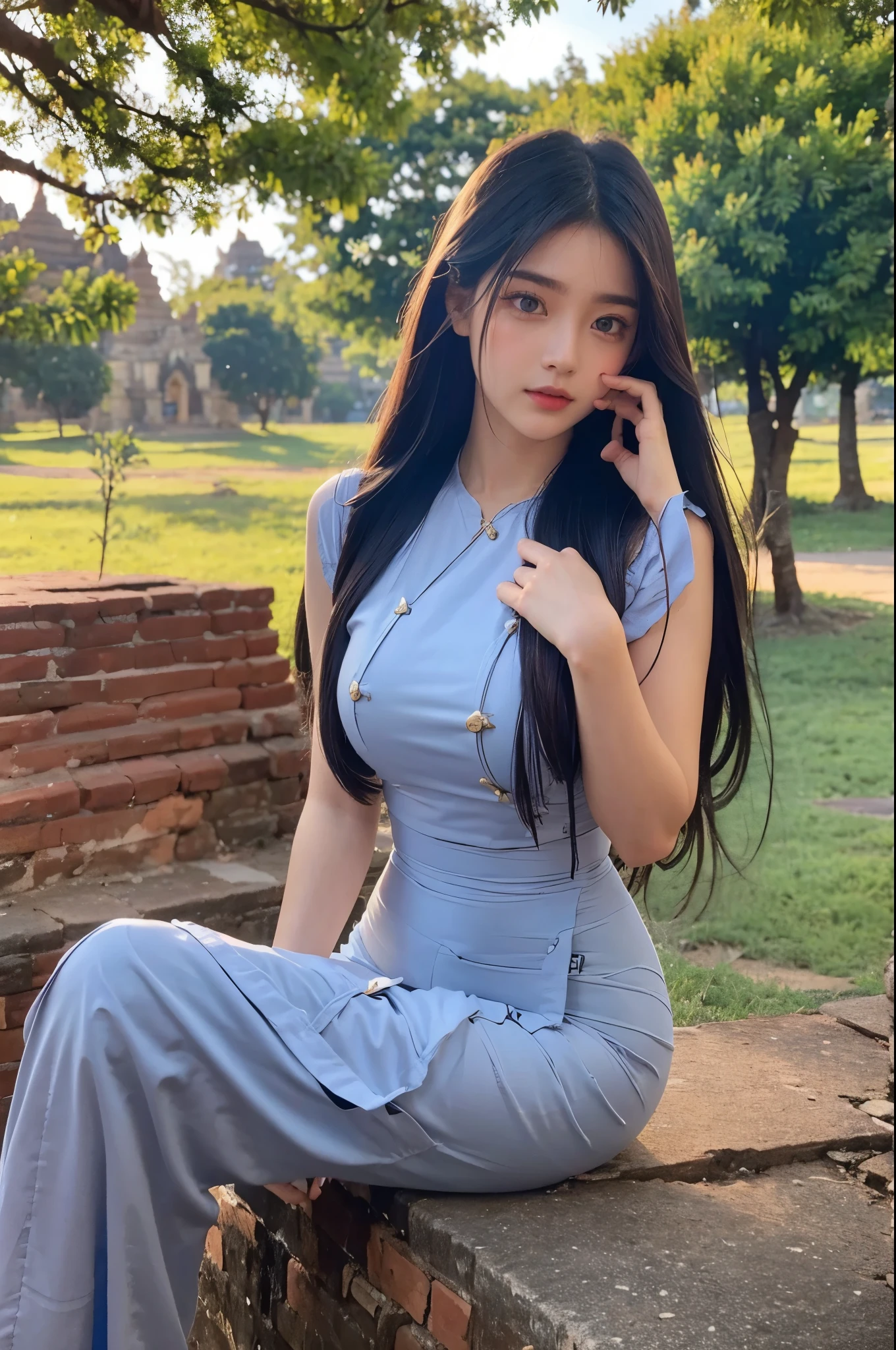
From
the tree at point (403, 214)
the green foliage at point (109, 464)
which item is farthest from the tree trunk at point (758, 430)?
the green foliage at point (109, 464)

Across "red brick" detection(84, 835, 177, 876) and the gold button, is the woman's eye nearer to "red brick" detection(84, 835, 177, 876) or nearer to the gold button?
the gold button

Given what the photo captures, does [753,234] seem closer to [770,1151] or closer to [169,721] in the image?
[169,721]

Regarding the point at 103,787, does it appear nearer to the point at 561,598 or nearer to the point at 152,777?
the point at 152,777

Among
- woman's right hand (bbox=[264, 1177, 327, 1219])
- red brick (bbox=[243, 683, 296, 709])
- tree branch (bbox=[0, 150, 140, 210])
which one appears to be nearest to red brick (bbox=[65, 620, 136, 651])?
red brick (bbox=[243, 683, 296, 709])

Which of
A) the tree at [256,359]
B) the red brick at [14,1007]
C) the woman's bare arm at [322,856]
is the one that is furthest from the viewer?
the tree at [256,359]

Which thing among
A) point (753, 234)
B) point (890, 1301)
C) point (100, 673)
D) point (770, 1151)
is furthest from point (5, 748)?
point (753, 234)

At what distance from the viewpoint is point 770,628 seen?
9.26 m

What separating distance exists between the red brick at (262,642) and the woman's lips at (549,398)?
1504 mm

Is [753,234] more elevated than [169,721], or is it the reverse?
[753,234]

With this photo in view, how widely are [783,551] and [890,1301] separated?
7653mm

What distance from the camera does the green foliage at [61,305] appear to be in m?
3.04

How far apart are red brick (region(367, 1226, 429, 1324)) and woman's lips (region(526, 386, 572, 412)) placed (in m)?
1.12

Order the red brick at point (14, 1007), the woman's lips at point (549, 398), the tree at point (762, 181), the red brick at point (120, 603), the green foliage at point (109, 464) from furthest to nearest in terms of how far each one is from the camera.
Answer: the tree at point (762, 181) < the green foliage at point (109, 464) < the red brick at point (120, 603) < the red brick at point (14, 1007) < the woman's lips at point (549, 398)

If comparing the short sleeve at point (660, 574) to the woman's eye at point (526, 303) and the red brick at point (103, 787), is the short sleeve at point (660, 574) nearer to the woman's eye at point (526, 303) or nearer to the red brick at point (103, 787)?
the woman's eye at point (526, 303)
